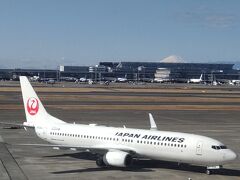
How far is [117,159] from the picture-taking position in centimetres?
3869

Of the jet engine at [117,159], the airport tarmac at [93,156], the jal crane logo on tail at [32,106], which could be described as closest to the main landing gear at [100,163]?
the airport tarmac at [93,156]

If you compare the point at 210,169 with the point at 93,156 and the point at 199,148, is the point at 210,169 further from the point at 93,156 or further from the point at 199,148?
the point at 93,156

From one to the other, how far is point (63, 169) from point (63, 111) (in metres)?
56.3

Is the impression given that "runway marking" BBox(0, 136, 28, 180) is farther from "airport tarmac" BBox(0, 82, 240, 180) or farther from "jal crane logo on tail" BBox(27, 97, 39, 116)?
"jal crane logo on tail" BBox(27, 97, 39, 116)

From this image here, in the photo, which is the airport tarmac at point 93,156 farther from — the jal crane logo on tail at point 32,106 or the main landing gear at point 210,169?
the jal crane logo on tail at point 32,106

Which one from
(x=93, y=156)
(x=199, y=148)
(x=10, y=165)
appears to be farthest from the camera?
(x=93, y=156)

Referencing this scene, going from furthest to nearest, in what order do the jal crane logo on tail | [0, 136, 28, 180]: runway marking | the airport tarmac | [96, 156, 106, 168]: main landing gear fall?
the jal crane logo on tail
[96, 156, 106, 168]: main landing gear
the airport tarmac
[0, 136, 28, 180]: runway marking

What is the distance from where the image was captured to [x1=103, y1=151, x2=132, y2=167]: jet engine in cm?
3856

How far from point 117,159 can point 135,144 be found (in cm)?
277

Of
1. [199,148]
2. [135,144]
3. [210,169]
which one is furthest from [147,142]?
[210,169]

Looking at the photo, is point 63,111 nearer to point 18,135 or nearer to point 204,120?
point 204,120

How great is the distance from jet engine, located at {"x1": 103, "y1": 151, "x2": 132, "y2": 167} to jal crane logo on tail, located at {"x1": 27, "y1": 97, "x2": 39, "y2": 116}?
39.2 feet

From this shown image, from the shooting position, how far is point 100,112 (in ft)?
315

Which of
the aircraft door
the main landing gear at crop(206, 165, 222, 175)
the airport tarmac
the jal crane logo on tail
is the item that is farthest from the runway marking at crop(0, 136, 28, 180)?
the main landing gear at crop(206, 165, 222, 175)
